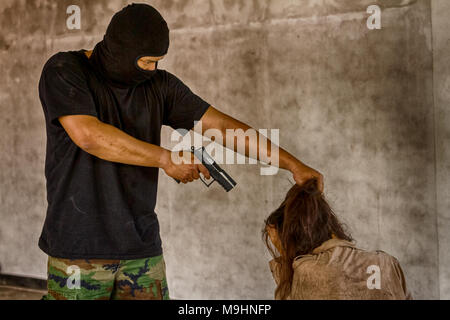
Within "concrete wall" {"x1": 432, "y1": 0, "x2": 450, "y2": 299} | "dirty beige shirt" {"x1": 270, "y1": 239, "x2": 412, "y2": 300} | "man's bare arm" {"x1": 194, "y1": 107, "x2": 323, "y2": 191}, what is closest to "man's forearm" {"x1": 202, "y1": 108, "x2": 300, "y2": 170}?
"man's bare arm" {"x1": 194, "y1": 107, "x2": 323, "y2": 191}

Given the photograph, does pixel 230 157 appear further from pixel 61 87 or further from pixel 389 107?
pixel 61 87

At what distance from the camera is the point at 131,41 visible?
1.81 metres

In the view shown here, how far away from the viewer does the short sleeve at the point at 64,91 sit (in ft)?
5.83

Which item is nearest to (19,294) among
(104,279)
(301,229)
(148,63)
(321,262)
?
(104,279)

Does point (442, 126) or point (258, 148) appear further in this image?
point (442, 126)

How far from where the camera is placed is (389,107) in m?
2.97

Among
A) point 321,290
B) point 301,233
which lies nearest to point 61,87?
point 301,233

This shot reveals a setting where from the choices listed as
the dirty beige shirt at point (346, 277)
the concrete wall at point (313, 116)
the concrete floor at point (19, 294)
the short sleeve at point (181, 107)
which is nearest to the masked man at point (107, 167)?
the short sleeve at point (181, 107)

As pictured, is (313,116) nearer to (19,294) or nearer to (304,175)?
(304,175)

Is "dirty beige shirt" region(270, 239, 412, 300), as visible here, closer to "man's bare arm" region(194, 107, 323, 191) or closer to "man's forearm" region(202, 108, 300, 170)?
"man's bare arm" region(194, 107, 323, 191)

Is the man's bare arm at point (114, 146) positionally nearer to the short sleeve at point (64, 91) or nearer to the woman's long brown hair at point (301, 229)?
the short sleeve at point (64, 91)

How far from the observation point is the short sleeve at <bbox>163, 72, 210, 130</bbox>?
7.04 ft

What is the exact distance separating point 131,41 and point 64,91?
28cm
